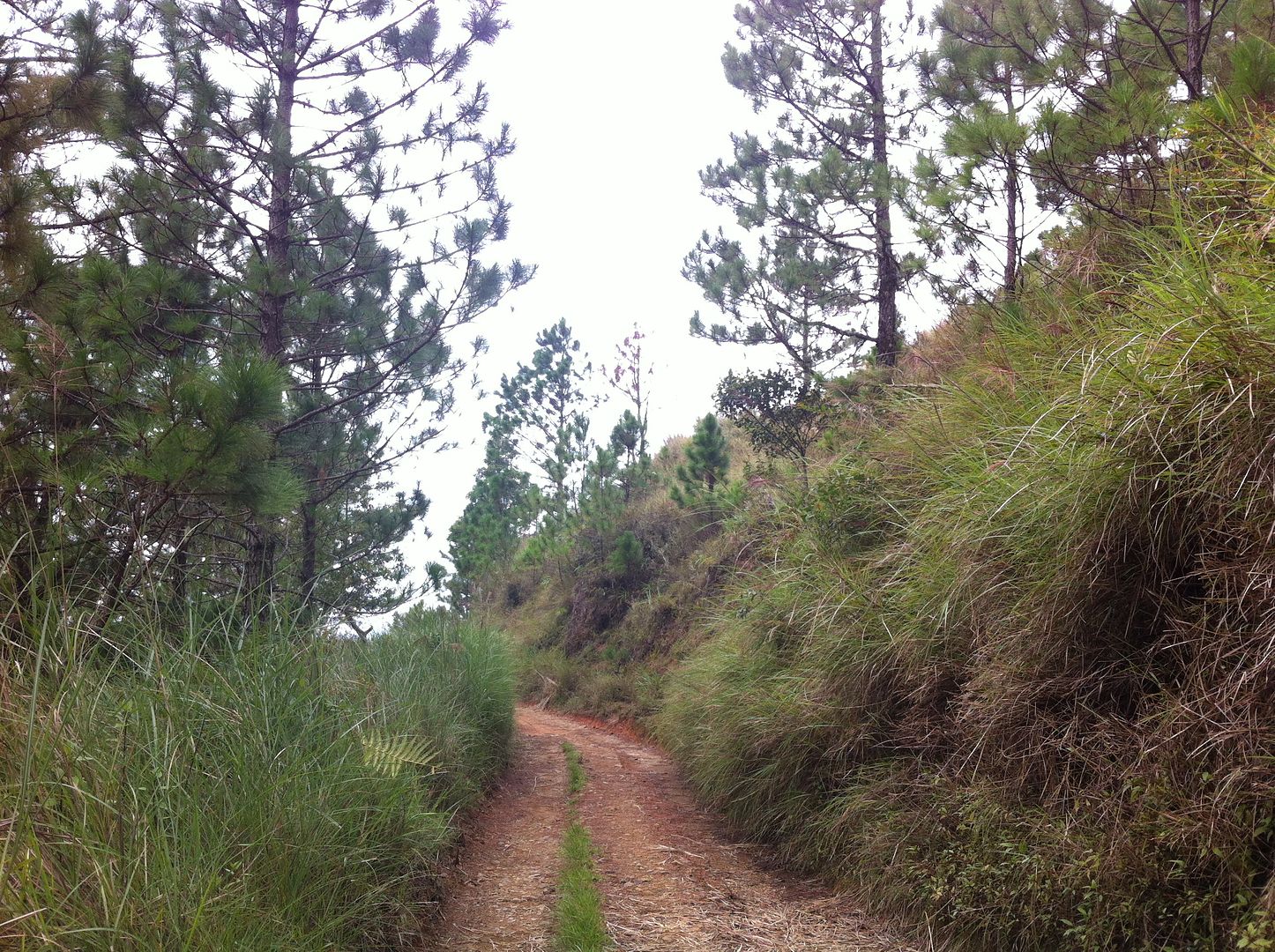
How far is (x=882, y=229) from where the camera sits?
11.3 m

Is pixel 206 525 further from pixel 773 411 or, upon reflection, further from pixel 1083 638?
pixel 773 411

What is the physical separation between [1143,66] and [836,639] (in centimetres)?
491

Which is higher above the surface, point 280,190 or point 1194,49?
point 280,190

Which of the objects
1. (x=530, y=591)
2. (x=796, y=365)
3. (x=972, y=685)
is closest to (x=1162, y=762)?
(x=972, y=685)

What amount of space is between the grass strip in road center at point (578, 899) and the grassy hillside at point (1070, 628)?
1334 millimetres

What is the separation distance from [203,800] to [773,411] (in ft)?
35.6

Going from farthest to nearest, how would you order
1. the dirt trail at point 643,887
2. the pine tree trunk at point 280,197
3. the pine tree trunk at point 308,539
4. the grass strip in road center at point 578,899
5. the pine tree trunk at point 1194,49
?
1. the pine tree trunk at point 308,539
2. the pine tree trunk at point 280,197
3. the pine tree trunk at point 1194,49
4. the dirt trail at point 643,887
5. the grass strip in road center at point 578,899

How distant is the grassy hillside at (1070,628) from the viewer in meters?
2.97

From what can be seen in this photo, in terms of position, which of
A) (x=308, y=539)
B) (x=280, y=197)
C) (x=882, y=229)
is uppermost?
(x=280, y=197)

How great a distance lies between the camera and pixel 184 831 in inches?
120

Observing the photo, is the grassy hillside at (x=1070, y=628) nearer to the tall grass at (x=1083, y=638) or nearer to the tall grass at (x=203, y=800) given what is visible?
the tall grass at (x=1083, y=638)

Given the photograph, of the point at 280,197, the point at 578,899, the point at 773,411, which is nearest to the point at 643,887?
the point at 578,899

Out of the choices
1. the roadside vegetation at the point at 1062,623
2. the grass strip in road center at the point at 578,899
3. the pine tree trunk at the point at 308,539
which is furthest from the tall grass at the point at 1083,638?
the pine tree trunk at the point at 308,539

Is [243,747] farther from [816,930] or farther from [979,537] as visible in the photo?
[979,537]
